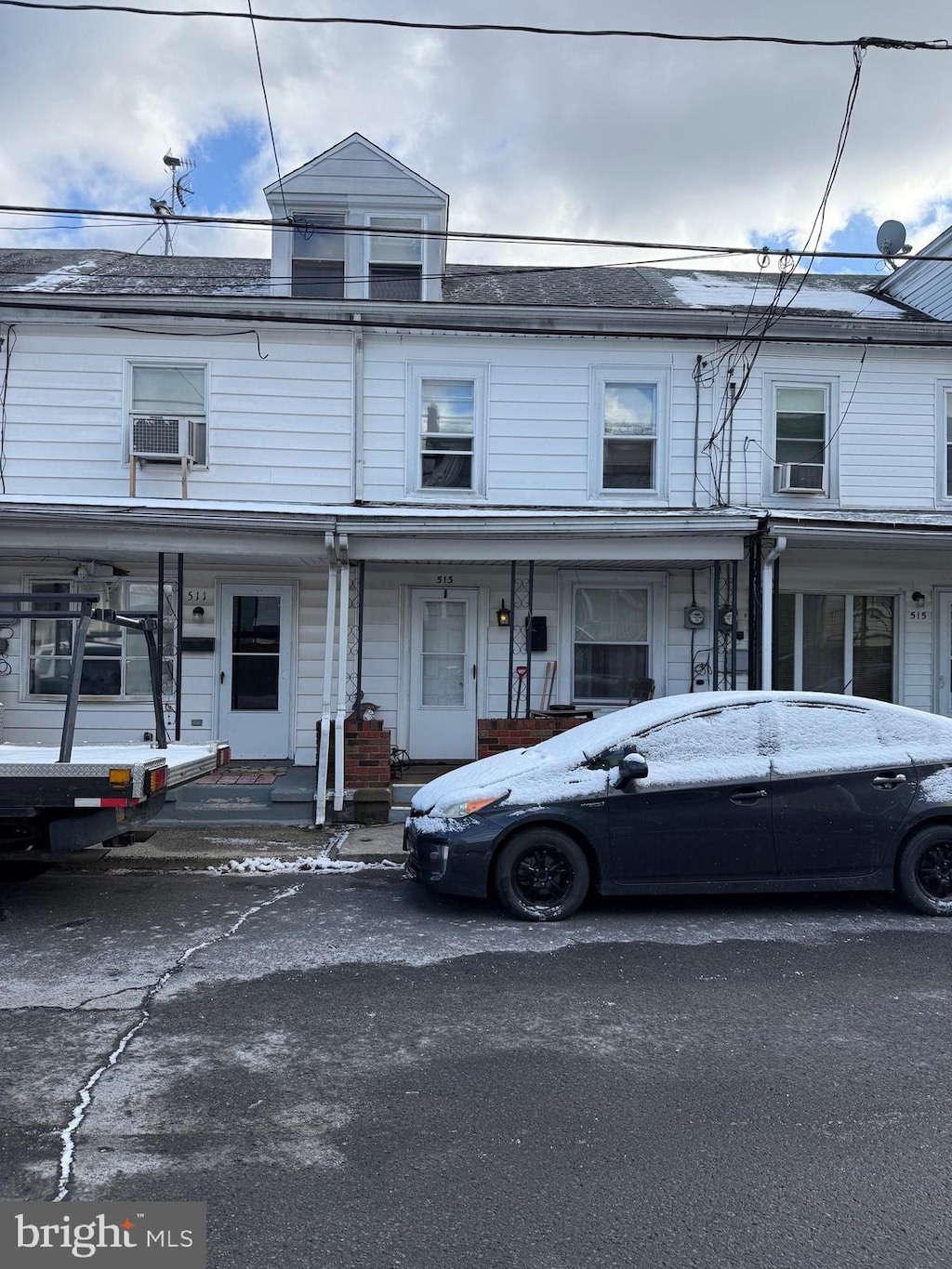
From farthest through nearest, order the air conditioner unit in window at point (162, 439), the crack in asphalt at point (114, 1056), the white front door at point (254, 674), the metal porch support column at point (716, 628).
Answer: the white front door at point (254, 674) < the air conditioner unit in window at point (162, 439) < the metal porch support column at point (716, 628) < the crack in asphalt at point (114, 1056)

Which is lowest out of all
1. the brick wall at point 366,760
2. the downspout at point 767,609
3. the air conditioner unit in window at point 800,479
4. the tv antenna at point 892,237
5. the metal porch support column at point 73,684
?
the brick wall at point 366,760

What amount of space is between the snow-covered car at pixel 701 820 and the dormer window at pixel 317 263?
775 cm

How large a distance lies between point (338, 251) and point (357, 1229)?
11.3m

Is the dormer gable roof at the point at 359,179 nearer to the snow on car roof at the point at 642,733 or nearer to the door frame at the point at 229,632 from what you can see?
the door frame at the point at 229,632

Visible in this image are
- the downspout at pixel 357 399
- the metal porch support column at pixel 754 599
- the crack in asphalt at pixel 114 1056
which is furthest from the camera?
the downspout at pixel 357 399

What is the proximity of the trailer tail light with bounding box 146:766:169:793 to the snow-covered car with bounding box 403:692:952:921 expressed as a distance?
1693 millimetres

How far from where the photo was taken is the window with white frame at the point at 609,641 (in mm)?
11812

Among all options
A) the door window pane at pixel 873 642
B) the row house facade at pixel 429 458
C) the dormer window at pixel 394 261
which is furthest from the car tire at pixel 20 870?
the door window pane at pixel 873 642

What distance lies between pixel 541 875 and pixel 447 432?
676 cm

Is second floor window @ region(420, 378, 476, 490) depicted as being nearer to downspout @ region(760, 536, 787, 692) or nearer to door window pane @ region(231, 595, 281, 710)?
door window pane @ region(231, 595, 281, 710)

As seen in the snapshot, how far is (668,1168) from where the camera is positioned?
10.7ft

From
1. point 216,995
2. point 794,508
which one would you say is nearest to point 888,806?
point 216,995

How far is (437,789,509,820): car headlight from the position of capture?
6211 millimetres

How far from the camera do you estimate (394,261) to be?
1198cm
